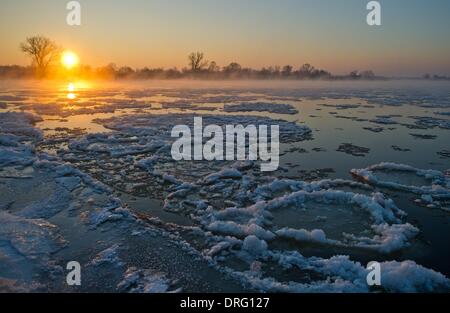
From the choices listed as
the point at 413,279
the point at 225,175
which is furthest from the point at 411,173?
the point at 413,279

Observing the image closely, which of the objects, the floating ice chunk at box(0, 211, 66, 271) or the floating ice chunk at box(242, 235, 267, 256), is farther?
the floating ice chunk at box(242, 235, 267, 256)

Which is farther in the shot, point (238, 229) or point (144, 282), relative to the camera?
point (238, 229)

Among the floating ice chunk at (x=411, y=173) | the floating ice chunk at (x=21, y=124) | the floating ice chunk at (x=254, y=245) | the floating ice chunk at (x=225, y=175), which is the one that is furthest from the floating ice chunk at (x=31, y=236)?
the floating ice chunk at (x=21, y=124)

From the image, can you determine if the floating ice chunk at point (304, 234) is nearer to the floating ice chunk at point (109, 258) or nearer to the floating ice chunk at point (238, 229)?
the floating ice chunk at point (238, 229)

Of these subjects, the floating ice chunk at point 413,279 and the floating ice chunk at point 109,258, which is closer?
the floating ice chunk at point 413,279

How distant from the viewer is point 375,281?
458cm

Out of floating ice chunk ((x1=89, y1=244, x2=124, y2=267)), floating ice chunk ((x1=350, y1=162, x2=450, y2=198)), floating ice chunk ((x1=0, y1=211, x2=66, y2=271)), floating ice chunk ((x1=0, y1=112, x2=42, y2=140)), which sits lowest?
floating ice chunk ((x1=89, y1=244, x2=124, y2=267))

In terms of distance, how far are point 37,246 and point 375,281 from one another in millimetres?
4853

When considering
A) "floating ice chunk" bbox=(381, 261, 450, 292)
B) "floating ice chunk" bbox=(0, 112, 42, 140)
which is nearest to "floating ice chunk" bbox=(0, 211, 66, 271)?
"floating ice chunk" bbox=(381, 261, 450, 292)

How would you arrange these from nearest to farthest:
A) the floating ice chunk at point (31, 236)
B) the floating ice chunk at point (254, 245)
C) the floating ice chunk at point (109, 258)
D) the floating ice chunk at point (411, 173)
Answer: the floating ice chunk at point (109, 258), the floating ice chunk at point (31, 236), the floating ice chunk at point (254, 245), the floating ice chunk at point (411, 173)

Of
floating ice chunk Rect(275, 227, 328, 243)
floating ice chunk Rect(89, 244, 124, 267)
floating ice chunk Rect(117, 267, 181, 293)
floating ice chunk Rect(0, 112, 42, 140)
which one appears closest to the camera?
floating ice chunk Rect(117, 267, 181, 293)

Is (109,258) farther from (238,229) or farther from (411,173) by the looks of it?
(411,173)

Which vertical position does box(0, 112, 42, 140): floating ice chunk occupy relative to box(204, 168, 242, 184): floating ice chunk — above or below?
above

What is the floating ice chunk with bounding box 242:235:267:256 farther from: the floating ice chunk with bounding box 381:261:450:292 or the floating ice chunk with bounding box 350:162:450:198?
the floating ice chunk with bounding box 350:162:450:198
